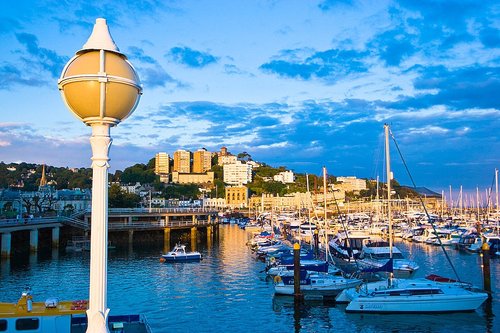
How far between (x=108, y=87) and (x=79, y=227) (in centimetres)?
6939

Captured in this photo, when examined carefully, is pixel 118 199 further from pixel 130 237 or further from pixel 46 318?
pixel 46 318

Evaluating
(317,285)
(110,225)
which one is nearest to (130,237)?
(110,225)

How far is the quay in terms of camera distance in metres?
56.5

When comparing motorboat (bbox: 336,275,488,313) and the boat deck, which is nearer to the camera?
the boat deck

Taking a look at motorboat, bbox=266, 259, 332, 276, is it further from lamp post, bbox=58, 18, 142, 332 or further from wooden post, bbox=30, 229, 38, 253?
wooden post, bbox=30, 229, 38, 253

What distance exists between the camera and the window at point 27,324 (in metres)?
15.4

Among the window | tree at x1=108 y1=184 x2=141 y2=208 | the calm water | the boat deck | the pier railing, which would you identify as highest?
tree at x1=108 y1=184 x2=141 y2=208

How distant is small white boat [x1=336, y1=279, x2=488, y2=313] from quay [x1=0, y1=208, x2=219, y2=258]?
140ft

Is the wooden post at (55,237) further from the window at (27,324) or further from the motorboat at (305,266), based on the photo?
the window at (27,324)

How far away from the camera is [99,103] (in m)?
5.70

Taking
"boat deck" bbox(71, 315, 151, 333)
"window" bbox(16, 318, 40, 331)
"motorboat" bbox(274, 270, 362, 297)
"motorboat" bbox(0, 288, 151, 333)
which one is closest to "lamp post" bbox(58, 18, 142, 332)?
"boat deck" bbox(71, 315, 151, 333)

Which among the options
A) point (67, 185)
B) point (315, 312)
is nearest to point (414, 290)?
point (315, 312)

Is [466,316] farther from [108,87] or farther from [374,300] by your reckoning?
[108,87]

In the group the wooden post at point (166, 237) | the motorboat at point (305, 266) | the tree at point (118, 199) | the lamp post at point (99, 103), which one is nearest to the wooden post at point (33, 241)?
the wooden post at point (166, 237)
